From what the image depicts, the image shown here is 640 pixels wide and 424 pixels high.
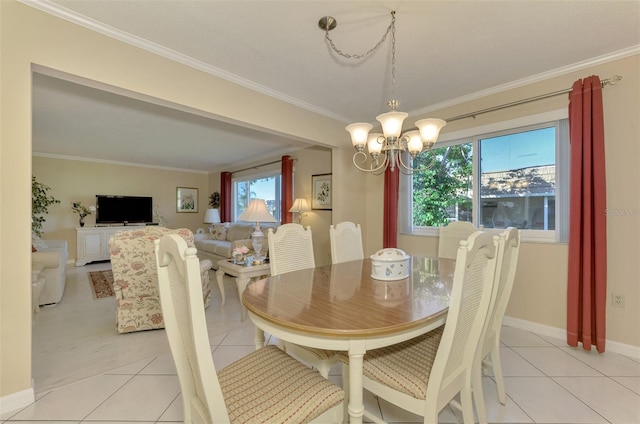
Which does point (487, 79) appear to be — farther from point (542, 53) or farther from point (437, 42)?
point (437, 42)

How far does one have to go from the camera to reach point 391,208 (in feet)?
11.5

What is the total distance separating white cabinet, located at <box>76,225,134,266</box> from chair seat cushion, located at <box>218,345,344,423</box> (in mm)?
6396

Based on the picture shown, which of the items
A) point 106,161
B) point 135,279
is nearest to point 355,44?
point 135,279

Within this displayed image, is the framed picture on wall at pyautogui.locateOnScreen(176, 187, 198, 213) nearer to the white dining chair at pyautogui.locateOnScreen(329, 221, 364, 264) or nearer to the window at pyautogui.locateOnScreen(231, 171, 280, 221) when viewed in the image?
the window at pyautogui.locateOnScreen(231, 171, 280, 221)

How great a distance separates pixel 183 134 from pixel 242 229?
7.08 feet

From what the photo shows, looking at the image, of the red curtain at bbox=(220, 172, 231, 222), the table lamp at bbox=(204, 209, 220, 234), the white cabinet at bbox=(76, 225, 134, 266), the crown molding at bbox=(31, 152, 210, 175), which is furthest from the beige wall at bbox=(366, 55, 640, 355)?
the white cabinet at bbox=(76, 225, 134, 266)

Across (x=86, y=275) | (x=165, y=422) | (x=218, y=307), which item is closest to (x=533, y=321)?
(x=165, y=422)

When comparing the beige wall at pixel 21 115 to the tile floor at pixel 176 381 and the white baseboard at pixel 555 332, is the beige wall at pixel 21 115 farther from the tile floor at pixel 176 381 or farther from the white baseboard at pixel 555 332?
the white baseboard at pixel 555 332

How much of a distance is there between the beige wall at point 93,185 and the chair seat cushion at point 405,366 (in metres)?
7.00

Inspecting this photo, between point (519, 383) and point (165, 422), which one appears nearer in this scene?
point (165, 422)

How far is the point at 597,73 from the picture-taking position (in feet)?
7.57

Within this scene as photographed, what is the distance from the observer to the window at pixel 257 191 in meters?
5.91

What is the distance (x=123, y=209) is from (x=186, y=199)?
142 cm

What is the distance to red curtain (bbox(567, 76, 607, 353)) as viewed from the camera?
2172 mm
